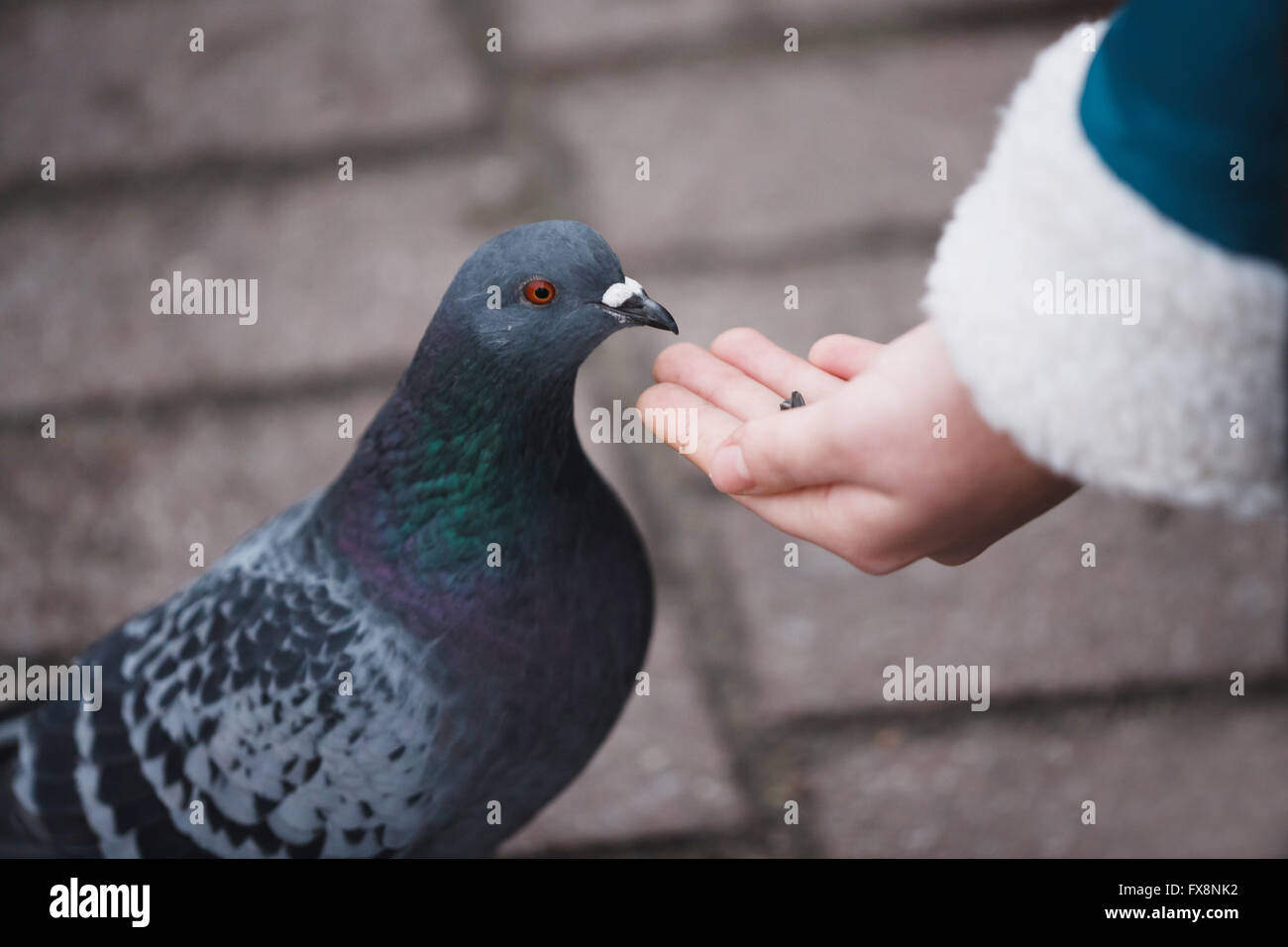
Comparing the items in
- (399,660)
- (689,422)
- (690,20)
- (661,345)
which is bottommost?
(399,660)

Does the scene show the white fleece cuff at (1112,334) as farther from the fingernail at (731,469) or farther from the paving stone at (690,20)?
the paving stone at (690,20)

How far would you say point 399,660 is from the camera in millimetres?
1810

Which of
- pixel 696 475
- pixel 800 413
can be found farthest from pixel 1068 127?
pixel 696 475

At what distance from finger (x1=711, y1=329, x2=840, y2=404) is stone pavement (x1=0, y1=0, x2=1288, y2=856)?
1203 millimetres

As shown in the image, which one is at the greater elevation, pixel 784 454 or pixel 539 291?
pixel 539 291

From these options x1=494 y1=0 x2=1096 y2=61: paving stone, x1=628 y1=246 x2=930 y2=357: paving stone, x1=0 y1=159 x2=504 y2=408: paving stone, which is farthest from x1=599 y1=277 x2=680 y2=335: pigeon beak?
x1=494 y1=0 x2=1096 y2=61: paving stone

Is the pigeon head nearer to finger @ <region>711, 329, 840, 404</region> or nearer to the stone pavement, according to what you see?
finger @ <region>711, 329, 840, 404</region>

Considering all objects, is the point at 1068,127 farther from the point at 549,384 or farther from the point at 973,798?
the point at 973,798

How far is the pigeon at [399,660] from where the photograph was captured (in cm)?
176

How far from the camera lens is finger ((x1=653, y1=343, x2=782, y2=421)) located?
1.68 meters

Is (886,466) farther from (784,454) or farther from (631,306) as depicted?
(631,306)

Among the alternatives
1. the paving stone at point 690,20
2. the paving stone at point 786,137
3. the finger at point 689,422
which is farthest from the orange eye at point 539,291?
the paving stone at point 690,20

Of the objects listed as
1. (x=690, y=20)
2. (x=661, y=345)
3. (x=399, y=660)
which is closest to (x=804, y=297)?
(x=661, y=345)

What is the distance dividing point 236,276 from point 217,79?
978 mm
